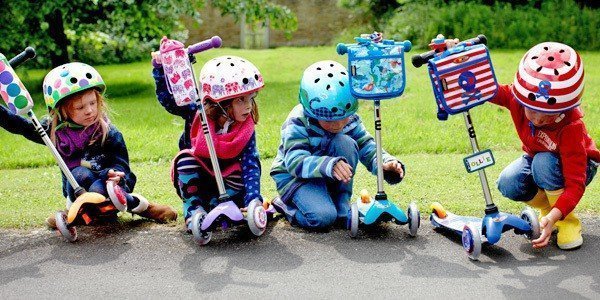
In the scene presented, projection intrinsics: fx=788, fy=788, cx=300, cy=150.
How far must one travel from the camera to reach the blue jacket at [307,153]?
461cm

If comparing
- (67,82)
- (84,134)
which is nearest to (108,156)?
(84,134)

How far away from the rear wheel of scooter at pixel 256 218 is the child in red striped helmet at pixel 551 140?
1436 mm

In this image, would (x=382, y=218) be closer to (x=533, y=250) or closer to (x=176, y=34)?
(x=533, y=250)

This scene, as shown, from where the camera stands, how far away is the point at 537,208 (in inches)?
186

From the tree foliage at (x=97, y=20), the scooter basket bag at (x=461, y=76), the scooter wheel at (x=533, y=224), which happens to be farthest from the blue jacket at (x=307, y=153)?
the tree foliage at (x=97, y=20)

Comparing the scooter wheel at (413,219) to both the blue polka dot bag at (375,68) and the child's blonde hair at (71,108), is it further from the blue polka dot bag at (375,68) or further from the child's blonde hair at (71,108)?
the child's blonde hair at (71,108)

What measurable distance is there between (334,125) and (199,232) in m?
1.02

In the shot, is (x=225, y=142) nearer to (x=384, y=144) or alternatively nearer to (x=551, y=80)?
(x=551, y=80)

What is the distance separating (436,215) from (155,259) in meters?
1.66

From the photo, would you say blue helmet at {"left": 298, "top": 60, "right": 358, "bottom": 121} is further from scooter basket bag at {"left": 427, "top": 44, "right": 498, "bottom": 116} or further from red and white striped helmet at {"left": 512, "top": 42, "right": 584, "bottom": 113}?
red and white striped helmet at {"left": 512, "top": 42, "right": 584, "bottom": 113}

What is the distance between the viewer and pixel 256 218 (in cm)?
441

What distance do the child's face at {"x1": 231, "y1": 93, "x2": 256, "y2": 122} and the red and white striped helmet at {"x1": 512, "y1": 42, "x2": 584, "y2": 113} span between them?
156 centimetres

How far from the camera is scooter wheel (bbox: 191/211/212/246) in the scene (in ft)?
14.5

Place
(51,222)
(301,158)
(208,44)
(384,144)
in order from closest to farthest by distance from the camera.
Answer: (208,44), (301,158), (51,222), (384,144)
